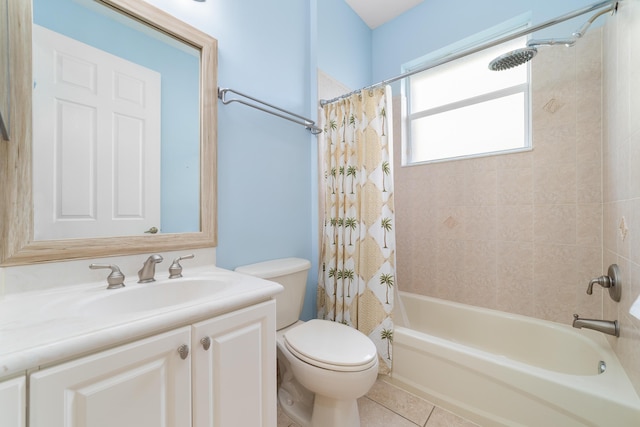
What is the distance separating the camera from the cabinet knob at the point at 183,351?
656 mm

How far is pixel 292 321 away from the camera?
142 centimetres

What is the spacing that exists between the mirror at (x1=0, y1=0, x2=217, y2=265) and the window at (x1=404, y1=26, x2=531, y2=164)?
1.67 metres

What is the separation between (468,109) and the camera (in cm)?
197

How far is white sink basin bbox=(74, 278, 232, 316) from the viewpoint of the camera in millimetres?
780

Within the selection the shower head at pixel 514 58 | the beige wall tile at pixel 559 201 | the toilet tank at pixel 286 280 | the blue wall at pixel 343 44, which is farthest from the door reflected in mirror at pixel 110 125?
the beige wall tile at pixel 559 201

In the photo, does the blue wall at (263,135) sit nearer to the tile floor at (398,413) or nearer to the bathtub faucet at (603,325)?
the tile floor at (398,413)

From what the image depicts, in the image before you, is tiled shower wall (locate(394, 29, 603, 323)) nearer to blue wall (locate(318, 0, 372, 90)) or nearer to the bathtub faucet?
the bathtub faucet

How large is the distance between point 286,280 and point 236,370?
59 centimetres

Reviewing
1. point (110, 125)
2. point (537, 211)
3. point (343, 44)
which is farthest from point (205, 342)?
point (343, 44)

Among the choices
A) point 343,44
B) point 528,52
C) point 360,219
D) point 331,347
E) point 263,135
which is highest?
point 343,44

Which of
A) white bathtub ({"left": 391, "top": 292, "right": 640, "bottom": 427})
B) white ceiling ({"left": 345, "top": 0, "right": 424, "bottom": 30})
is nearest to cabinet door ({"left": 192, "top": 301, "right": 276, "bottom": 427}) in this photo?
white bathtub ({"left": 391, "top": 292, "right": 640, "bottom": 427})

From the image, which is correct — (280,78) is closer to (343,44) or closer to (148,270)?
(343,44)

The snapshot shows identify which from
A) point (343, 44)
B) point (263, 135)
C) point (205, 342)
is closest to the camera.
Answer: point (205, 342)

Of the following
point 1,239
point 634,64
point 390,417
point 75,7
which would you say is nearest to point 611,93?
point 634,64
